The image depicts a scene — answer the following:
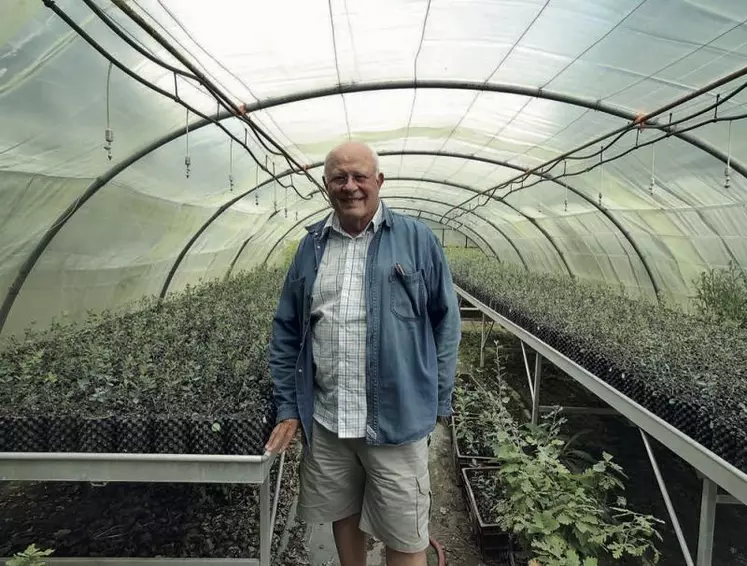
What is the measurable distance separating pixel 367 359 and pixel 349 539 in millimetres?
819

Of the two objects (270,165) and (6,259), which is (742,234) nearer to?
(270,165)

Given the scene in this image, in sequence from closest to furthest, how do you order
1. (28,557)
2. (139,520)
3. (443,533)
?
(28,557) < (139,520) < (443,533)

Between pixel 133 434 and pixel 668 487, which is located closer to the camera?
pixel 133 434

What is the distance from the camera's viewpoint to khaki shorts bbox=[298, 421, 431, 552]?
1.74 meters

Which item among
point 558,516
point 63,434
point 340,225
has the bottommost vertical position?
point 558,516

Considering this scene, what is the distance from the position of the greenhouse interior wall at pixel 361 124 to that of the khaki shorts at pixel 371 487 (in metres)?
1.49

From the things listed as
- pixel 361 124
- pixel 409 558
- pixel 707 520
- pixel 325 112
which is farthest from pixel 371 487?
pixel 361 124

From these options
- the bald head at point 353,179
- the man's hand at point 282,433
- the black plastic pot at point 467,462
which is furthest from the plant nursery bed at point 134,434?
the black plastic pot at point 467,462

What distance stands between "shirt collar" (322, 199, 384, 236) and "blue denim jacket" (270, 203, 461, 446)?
0.02 m

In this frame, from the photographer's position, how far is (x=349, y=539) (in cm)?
195

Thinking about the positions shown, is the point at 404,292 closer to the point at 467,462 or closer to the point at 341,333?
the point at 341,333

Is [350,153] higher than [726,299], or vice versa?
[350,153]

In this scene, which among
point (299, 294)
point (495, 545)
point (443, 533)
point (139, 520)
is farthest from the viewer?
point (443, 533)

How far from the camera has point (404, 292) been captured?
1737 millimetres
